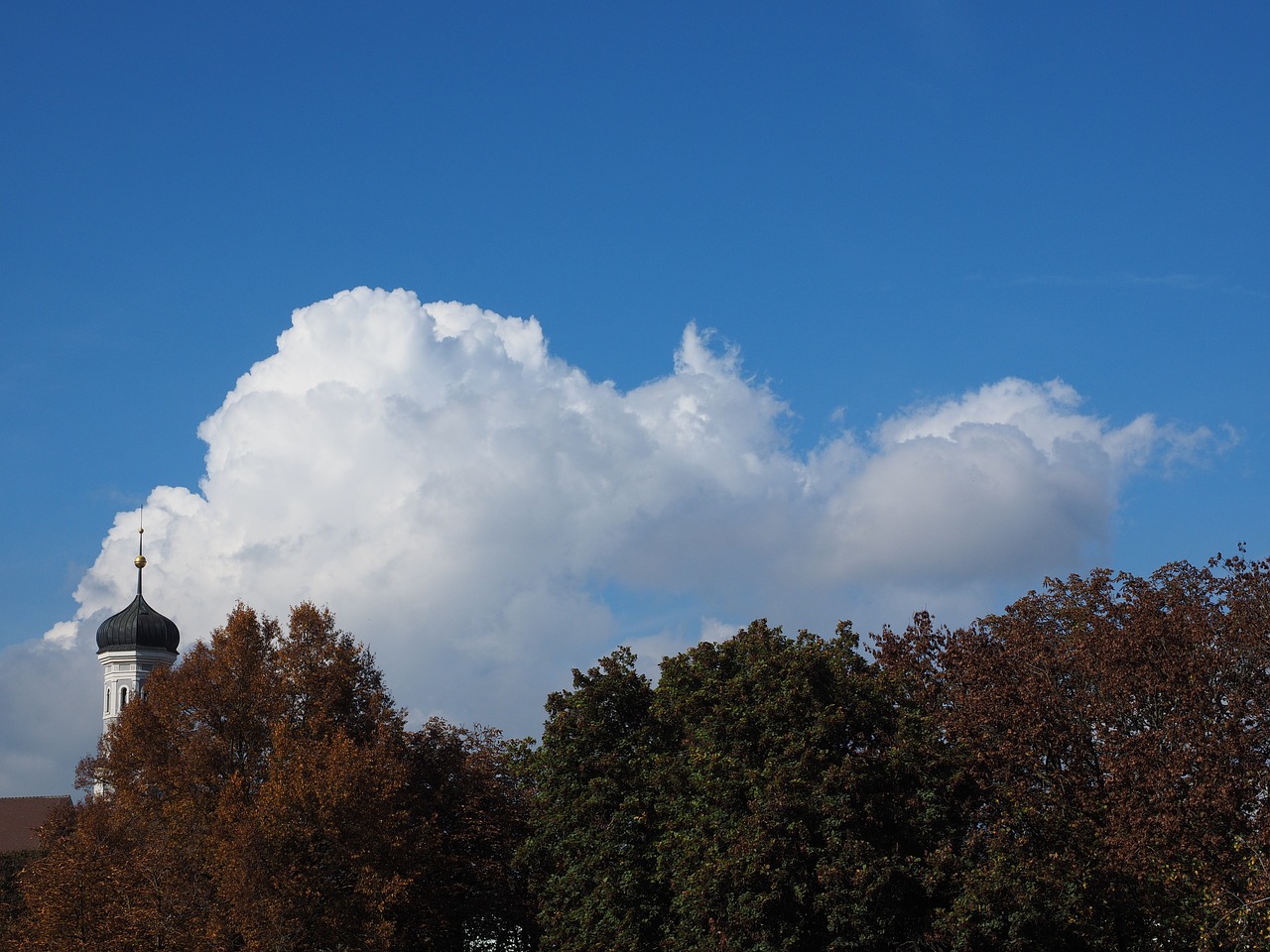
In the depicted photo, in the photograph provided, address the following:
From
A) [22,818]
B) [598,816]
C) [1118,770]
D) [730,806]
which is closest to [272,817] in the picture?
[598,816]

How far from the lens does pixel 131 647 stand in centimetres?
8762

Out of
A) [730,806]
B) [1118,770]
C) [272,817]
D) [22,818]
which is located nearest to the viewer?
[1118,770]

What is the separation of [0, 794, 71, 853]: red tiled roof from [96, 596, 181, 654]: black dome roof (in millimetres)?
10425

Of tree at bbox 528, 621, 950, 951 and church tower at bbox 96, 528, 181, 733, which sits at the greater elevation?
church tower at bbox 96, 528, 181, 733

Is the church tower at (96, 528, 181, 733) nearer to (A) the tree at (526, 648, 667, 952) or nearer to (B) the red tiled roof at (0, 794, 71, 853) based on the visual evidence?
(B) the red tiled roof at (0, 794, 71, 853)

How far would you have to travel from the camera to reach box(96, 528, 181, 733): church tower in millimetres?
87438

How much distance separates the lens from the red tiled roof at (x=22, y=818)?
7735cm

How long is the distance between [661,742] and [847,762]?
22.1 feet

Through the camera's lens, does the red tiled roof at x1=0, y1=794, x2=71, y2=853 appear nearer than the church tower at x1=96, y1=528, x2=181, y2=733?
Yes

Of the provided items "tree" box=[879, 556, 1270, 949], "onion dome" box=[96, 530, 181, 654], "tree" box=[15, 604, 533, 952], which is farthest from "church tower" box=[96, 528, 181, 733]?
"tree" box=[879, 556, 1270, 949]

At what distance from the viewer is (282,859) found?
3406 cm

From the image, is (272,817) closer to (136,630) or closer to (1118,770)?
(1118,770)

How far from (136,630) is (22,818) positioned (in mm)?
13287

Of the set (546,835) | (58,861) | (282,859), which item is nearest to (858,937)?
(546,835)
